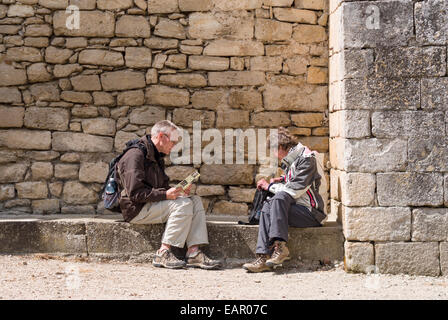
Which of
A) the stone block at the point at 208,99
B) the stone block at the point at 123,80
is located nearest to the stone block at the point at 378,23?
the stone block at the point at 208,99

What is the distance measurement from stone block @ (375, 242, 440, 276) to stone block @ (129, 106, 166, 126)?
9.27 feet

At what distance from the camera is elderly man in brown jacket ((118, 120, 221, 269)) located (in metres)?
5.20

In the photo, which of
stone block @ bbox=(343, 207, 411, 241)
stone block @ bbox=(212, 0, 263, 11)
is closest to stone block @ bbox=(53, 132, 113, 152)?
stone block @ bbox=(212, 0, 263, 11)

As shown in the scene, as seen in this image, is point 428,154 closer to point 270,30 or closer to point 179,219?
point 270,30

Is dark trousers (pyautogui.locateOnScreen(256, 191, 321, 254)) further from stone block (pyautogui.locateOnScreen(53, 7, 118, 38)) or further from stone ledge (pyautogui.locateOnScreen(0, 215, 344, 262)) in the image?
stone block (pyautogui.locateOnScreen(53, 7, 118, 38))

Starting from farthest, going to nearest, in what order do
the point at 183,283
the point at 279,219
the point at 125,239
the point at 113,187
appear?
the point at 125,239 < the point at 113,187 < the point at 279,219 < the point at 183,283

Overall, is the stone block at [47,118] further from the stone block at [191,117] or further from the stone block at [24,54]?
the stone block at [191,117]

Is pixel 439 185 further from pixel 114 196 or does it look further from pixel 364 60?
pixel 114 196

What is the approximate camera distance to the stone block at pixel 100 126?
6338 mm

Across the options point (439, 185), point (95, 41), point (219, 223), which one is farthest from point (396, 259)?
point (95, 41)

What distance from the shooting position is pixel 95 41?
249 inches

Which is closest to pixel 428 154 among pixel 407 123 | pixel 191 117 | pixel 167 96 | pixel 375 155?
pixel 407 123

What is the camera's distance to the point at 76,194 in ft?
20.8

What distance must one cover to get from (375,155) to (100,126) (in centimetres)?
308
